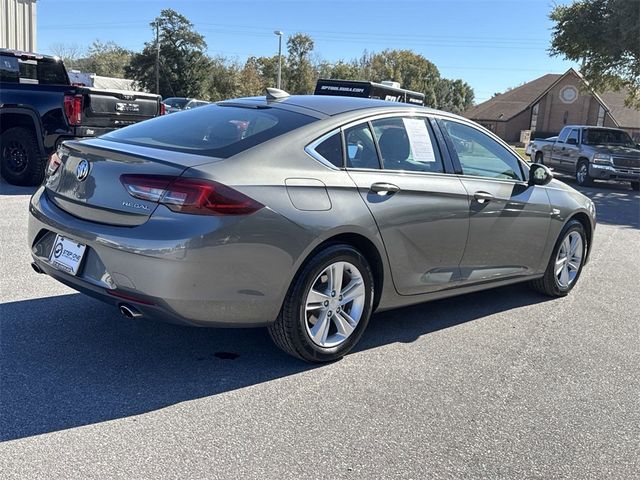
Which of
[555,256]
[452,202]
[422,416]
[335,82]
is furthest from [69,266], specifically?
[335,82]

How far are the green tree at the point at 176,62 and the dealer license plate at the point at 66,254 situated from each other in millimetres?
54950

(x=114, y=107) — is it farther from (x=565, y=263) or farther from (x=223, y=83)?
(x=223, y=83)

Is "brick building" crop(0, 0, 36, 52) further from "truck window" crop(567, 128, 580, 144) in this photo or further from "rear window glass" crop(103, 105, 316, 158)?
"rear window glass" crop(103, 105, 316, 158)

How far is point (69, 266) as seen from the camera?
142 inches

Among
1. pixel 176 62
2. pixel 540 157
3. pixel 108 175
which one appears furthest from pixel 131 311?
pixel 176 62

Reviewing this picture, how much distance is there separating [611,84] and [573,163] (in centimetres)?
804

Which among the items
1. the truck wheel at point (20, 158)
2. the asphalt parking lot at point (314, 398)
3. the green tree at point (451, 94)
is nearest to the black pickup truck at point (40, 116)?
the truck wheel at point (20, 158)

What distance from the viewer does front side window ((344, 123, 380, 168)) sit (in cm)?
→ 404

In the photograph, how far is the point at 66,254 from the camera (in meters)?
3.66

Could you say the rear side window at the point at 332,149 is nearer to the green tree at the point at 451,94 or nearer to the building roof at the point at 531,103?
the building roof at the point at 531,103

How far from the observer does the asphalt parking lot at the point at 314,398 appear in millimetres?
2879

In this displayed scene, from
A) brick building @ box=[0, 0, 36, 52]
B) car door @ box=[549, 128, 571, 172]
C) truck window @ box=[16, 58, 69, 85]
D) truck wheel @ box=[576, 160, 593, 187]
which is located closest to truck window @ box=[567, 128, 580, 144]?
car door @ box=[549, 128, 571, 172]

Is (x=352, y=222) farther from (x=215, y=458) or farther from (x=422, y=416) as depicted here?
(x=215, y=458)

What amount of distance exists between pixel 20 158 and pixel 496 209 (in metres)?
7.80
